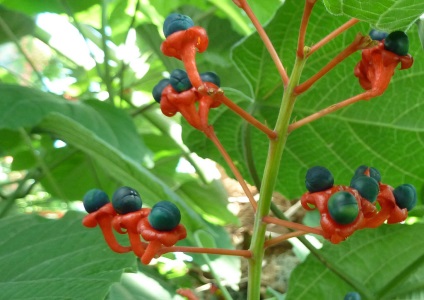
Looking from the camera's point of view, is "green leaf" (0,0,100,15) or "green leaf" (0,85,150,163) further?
"green leaf" (0,0,100,15)

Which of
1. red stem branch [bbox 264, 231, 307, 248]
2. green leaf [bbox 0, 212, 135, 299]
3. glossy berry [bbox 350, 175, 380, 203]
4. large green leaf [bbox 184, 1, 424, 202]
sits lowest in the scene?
glossy berry [bbox 350, 175, 380, 203]

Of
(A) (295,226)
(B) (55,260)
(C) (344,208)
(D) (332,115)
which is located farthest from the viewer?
(D) (332,115)

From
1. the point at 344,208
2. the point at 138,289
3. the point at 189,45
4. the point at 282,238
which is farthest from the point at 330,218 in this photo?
the point at 138,289

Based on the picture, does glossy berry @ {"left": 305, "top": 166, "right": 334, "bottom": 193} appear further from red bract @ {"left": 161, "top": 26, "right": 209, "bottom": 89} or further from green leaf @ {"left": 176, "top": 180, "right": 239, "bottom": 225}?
green leaf @ {"left": 176, "top": 180, "right": 239, "bottom": 225}

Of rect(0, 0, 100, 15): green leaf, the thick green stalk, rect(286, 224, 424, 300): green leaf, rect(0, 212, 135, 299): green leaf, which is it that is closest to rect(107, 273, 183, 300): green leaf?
rect(0, 212, 135, 299): green leaf

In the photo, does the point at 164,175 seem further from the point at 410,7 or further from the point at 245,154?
the point at 410,7

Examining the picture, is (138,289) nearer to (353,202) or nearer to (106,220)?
(106,220)

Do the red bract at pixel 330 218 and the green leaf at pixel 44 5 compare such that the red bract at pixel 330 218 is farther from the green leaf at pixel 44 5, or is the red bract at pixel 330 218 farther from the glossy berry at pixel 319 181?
the green leaf at pixel 44 5
